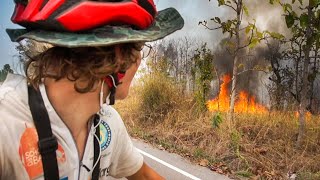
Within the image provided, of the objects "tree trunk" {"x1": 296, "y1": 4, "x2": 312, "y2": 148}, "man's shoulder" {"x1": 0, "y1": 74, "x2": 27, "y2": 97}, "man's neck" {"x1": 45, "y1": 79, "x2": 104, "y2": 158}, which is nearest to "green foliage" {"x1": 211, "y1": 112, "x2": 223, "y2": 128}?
"tree trunk" {"x1": 296, "y1": 4, "x2": 312, "y2": 148}

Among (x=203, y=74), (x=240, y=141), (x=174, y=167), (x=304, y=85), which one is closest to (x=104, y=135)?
(x=174, y=167)

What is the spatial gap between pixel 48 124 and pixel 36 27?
11.1 inches

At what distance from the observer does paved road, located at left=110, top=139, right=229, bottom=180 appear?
641cm

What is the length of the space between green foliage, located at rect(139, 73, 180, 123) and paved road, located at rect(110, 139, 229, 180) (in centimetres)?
228

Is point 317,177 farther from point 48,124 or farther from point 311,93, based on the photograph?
point 48,124

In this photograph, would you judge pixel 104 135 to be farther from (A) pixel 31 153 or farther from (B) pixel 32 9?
(B) pixel 32 9

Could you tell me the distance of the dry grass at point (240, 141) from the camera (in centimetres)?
650

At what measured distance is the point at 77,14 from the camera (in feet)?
3.69

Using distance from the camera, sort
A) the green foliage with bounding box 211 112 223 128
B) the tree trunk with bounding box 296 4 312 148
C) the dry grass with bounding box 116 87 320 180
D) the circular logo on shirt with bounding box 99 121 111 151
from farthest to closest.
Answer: the green foliage with bounding box 211 112 223 128 → the dry grass with bounding box 116 87 320 180 → the tree trunk with bounding box 296 4 312 148 → the circular logo on shirt with bounding box 99 121 111 151

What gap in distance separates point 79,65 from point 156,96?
924cm

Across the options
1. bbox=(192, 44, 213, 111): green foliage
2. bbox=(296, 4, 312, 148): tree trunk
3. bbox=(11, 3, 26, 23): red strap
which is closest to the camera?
bbox=(11, 3, 26, 23): red strap

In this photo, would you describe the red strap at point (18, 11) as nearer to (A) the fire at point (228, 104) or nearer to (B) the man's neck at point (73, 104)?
(B) the man's neck at point (73, 104)

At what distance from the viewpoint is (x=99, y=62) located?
1269 mm

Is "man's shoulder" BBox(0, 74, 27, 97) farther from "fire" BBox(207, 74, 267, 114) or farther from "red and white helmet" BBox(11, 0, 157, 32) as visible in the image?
"fire" BBox(207, 74, 267, 114)
